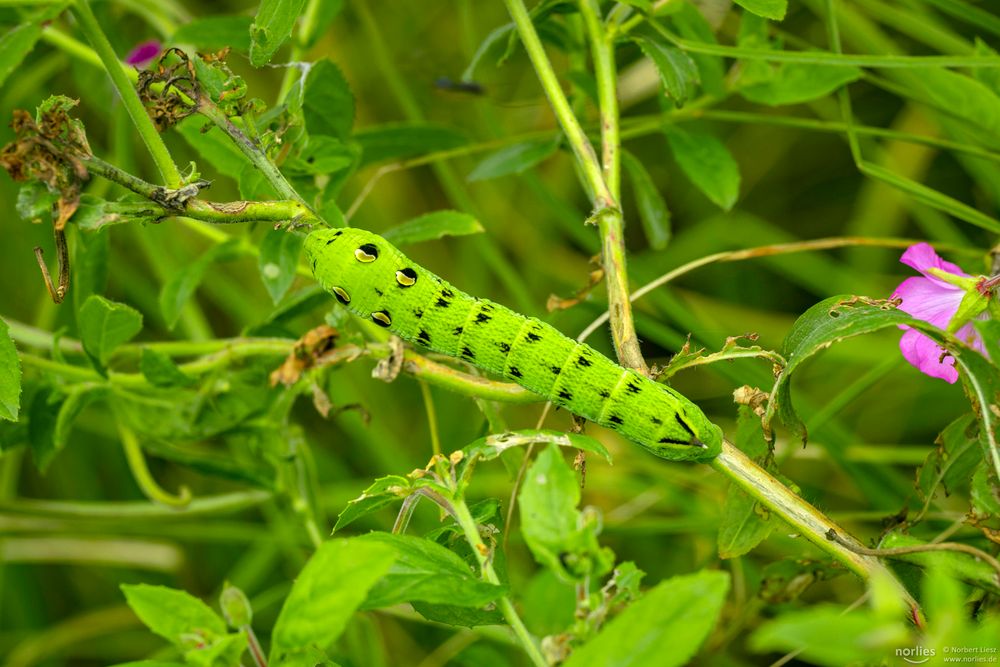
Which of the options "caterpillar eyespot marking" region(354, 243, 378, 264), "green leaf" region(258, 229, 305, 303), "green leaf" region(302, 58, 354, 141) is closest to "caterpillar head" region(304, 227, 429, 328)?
"caterpillar eyespot marking" region(354, 243, 378, 264)

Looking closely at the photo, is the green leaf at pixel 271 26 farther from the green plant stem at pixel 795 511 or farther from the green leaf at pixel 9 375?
the green plant stem at pixel 795 511

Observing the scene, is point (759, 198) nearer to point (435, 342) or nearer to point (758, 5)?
point (758, 5)

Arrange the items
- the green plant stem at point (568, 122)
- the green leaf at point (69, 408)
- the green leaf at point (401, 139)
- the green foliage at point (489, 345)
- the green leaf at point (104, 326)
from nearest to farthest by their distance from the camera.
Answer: the green foliage at point (489, 345) < the green plant stem at point (568, 122) < the green leaf at point (104, 326) < the green leaf at point (69, 408) < the green leaf at point (401, 139)

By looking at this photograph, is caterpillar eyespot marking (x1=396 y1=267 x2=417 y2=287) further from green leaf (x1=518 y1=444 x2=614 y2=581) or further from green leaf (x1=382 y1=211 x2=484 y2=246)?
green leaf (x1=518 y1=444 x2=614 y2=581)

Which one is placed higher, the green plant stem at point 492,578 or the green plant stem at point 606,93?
the green plant stem at point 606,93

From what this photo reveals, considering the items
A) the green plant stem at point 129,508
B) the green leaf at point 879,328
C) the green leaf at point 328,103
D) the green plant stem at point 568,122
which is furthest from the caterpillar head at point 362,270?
the green plant stem at point 129,508

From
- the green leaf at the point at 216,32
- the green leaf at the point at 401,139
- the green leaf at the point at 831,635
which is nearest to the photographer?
the green leaf at the point at 831,635

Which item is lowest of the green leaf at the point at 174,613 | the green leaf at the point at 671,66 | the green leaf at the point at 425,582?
the green leaf at the point at 174,613
